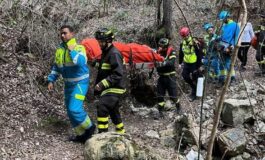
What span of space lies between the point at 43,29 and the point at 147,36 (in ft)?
14.3

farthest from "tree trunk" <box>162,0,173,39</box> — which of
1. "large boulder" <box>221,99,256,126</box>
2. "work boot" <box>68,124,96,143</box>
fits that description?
"work boot" <box>68,124,96,143</box>

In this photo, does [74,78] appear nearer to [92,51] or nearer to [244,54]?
[92,51]

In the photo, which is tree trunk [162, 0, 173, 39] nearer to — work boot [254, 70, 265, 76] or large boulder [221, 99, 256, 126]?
work boot [254, 70, 265, 76]

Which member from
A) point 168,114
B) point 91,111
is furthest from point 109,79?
point 168,114

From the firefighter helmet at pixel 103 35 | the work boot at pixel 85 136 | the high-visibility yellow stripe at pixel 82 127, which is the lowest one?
the work boot at pixel 85 136

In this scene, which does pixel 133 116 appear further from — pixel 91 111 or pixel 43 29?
pixel 43 29

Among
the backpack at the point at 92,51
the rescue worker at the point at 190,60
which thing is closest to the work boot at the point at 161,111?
the rescue worker at the point at 190,60

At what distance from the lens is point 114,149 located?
5180mm

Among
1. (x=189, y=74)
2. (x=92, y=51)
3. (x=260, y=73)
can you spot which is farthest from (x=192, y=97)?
→ (x=92, y=51)

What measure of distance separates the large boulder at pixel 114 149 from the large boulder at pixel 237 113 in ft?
10.6

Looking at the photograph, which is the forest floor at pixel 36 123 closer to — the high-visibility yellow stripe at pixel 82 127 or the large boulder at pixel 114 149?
the high-visibility yellow stripe at pixel 82 127

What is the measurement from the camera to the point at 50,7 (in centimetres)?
890

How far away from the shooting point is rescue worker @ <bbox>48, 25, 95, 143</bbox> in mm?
6398

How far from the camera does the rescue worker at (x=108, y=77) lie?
6.50 metres
